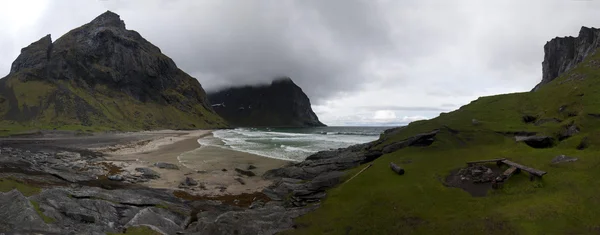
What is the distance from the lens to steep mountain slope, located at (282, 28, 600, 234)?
48.9 ft

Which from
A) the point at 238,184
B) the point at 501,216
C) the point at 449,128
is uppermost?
the point at 449,128

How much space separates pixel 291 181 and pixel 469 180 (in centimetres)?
1671

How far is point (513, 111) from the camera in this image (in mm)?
44562

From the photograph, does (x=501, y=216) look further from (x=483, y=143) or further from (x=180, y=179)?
(x=180, y=179)

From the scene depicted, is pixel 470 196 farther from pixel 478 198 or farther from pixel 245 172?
pixel 245 172

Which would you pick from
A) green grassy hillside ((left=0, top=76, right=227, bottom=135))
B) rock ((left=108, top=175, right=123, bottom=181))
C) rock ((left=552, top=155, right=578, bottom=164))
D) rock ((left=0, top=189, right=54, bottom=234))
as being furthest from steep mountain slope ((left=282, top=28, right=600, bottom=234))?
green grassy hillside ((left=0, top=76, right=227, bottom=135))

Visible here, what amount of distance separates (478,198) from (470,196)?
19.7 inches

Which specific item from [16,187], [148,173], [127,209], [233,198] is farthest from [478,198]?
[148,173]

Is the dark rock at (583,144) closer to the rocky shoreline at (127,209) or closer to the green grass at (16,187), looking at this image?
the rocky shoreline at (127,209)

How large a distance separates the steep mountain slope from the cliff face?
45088 millimetres

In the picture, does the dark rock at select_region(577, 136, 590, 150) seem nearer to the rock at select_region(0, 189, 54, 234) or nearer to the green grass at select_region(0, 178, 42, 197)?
the rock at select_region(0, 189, 54, 234)

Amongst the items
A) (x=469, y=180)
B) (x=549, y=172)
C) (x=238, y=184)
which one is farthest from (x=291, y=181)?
(x=549, y=172)

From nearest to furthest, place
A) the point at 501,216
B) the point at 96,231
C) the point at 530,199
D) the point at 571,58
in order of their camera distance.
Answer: the point at 96,231, the point at 501,216, the point at 530,199, the point at 571,58

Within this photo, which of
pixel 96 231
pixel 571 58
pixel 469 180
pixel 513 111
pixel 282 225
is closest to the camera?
pixel 96 231
